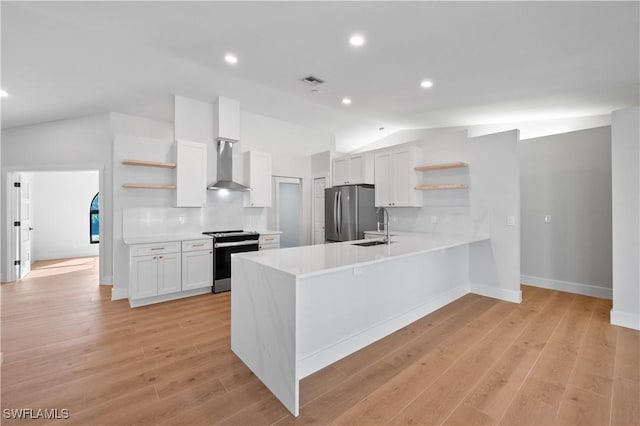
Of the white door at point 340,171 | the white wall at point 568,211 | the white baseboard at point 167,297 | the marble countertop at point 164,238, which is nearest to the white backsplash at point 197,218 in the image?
the marble countertop at point 164,238

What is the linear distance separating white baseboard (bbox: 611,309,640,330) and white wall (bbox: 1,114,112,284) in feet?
22.9

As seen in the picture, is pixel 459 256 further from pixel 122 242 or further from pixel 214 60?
pixel 122 242

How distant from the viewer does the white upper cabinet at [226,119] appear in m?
4.66

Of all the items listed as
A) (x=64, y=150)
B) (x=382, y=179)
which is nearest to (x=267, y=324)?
(x=382, y=179)

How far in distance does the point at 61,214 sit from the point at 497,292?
9.57 meters

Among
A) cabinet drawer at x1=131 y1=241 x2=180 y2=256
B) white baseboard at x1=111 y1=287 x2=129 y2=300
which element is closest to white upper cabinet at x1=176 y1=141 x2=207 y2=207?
cabinet drawer at x1=131 y1=241 x2=180 y2=256

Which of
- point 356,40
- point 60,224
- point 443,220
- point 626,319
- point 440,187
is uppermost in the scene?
point 356,40

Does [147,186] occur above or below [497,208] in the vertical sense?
above

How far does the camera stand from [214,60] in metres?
3.46

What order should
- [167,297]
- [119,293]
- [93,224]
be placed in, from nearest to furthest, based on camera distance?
[167,297]
[119,293]
[93,224]

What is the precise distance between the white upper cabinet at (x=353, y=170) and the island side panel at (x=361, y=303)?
2034 millimetres

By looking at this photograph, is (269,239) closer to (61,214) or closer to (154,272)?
(154,272)

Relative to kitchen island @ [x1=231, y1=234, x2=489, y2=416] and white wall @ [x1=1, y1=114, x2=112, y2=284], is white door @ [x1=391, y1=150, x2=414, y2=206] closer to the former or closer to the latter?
kitchen island @ [x1=231, y1=234, x2=489, y2=416]

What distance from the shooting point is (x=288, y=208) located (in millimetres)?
6246
